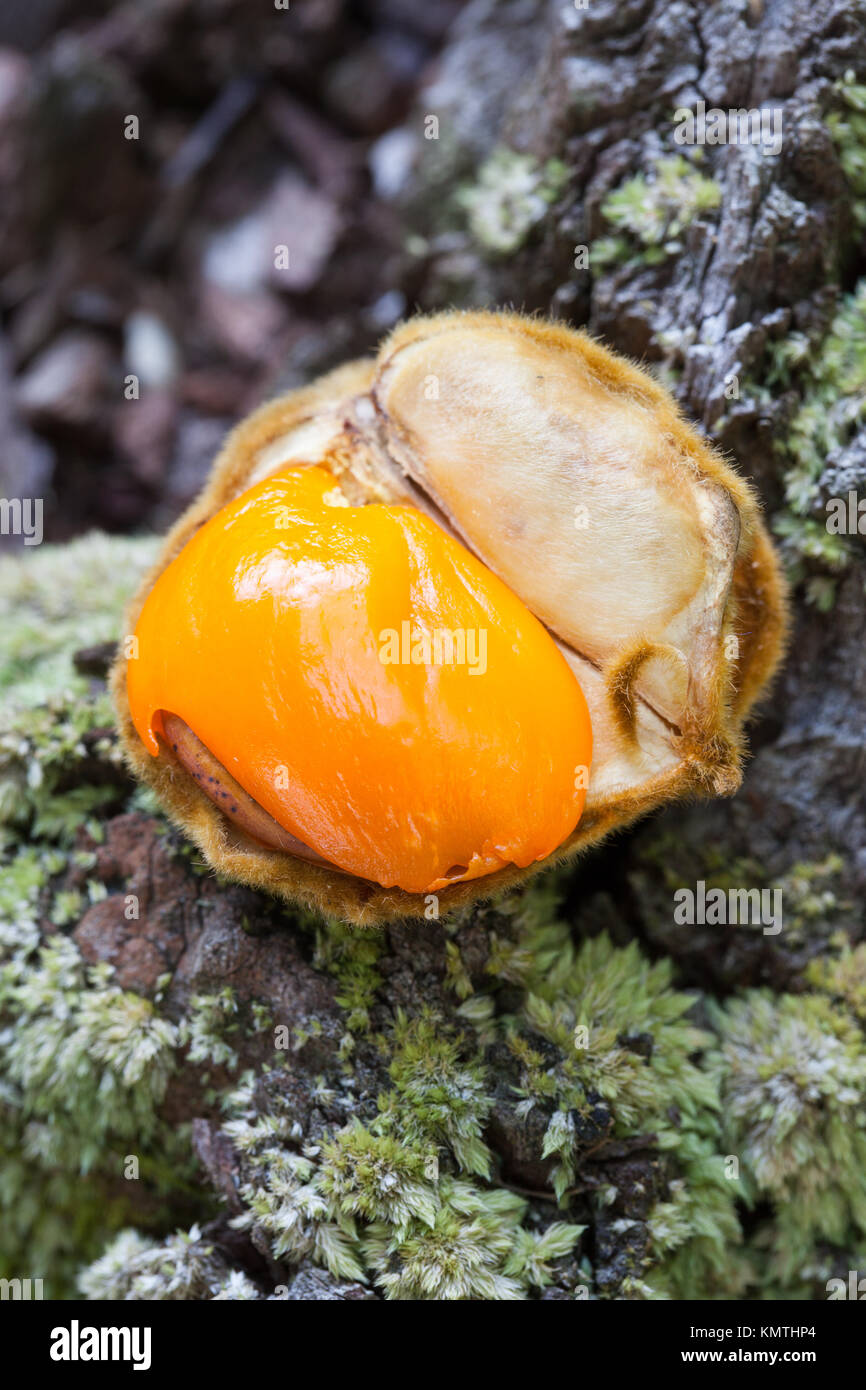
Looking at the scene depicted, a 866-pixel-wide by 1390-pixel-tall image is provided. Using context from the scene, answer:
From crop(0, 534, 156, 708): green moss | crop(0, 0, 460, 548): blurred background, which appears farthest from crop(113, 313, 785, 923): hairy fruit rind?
crop(0, 0, 460, 548): blurred background

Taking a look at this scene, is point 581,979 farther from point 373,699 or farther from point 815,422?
point 815,422

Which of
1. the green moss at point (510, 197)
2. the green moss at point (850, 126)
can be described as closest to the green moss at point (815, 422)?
the green moss at point (850, 126)

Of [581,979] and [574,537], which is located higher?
[574,537]

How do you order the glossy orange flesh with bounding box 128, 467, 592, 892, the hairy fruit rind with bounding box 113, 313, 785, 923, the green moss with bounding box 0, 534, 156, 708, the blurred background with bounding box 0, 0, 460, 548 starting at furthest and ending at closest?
the blurred background with bounding box 0, 0, 460, 548 → the green moss with bounding box 0, 534, 156, 708 → the hairy fruit rind with bounding box 113, 313, 785, 923 → the glossy orange flesh with bounding box 128, 467, 592, 892

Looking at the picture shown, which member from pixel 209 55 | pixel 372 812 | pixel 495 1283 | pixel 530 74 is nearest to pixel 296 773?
pixel 372 812

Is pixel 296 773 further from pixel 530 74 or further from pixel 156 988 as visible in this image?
pixel 530 74

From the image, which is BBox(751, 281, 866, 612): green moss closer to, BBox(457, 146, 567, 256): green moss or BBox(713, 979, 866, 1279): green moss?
BBox(457, 146, 567, 256): green moss

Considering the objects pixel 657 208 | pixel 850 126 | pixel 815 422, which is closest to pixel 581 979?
pixel 815 422

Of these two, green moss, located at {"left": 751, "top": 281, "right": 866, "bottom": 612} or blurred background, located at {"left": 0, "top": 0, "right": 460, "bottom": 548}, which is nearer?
green moss, located at {"left": 751, "top": 281, "right": 866, "bottom": 612}
